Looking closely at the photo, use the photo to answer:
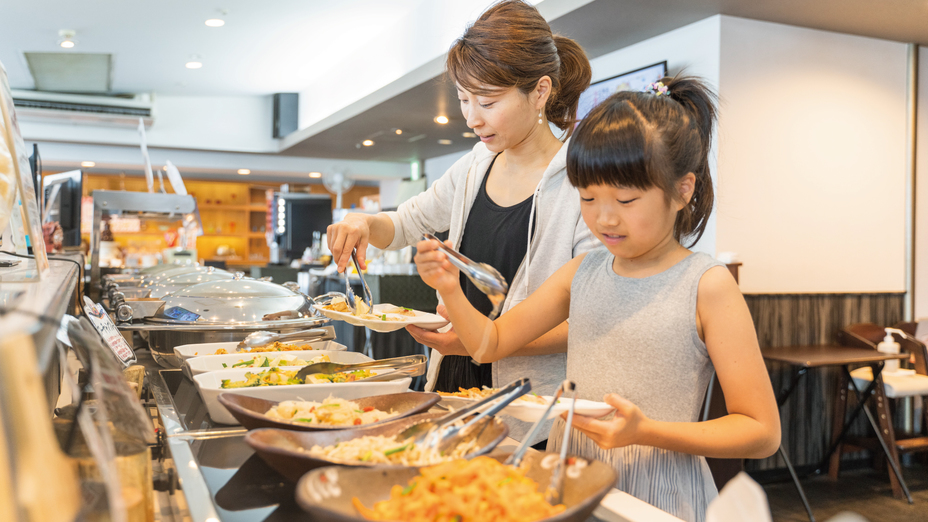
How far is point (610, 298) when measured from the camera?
1.15 meters

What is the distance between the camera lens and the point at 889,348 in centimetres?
364

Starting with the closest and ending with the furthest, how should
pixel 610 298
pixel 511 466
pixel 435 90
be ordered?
pixel 511 466
pixel 610 298
pixel 435 90

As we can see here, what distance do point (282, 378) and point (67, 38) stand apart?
623 centimetres

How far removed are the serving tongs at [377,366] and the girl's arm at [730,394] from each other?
395 millimetres

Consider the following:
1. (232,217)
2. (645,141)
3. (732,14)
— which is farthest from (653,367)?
(232,217)

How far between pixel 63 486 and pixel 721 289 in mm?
898

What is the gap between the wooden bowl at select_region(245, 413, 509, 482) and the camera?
0.69 metres

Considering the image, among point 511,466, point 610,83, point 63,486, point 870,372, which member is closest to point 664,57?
point 610,83

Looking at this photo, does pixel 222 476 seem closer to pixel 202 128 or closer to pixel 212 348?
pixel 212 348

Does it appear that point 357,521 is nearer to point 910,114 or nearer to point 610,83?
point 610,83

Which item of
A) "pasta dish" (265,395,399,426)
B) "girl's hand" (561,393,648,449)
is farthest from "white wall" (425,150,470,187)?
"girl's hand" (561,393,648,449)

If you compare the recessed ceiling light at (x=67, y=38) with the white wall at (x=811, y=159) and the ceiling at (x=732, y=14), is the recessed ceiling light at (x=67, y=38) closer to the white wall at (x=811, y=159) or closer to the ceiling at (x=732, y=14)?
the ceiling at (x=732, y=14)

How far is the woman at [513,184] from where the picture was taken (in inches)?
52.9

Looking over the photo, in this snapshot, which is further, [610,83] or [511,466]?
[610,83]
